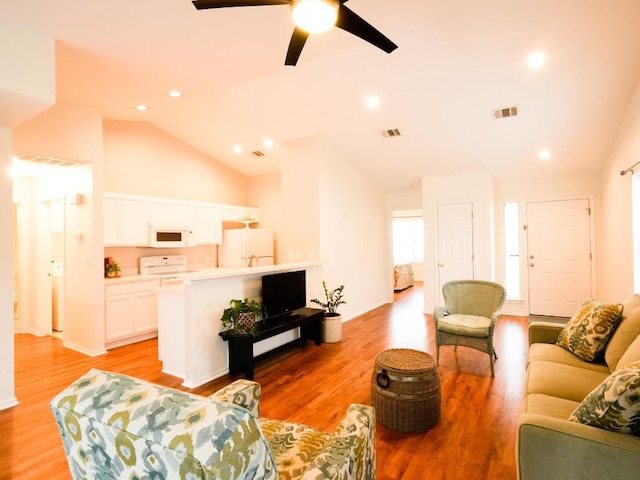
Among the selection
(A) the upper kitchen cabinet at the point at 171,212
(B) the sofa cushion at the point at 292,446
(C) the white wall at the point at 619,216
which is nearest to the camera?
(B) the sofa cushion at the point at 292,446

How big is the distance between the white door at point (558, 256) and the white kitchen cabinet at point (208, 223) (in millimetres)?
5678

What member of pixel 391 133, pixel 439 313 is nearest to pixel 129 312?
pixel 439 313

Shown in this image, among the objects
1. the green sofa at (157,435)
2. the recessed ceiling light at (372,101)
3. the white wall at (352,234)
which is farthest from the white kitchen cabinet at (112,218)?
the green sofa at (157,435)

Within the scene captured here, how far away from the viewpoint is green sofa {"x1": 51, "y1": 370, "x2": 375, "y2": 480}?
801 mm

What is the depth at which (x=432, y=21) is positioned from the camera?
3.02 metres

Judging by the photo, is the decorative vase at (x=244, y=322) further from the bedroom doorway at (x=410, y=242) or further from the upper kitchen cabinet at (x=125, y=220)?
the bedroom doorway at (x=410, y=242)

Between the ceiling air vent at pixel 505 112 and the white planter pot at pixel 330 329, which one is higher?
the ceiling air vent at pixel 505 112

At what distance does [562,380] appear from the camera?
219cm

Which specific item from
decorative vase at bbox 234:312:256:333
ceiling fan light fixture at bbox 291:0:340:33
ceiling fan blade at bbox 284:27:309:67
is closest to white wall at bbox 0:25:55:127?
ceiling fan blade at bbox 284:27:309:67

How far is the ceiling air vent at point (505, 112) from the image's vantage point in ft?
13.8

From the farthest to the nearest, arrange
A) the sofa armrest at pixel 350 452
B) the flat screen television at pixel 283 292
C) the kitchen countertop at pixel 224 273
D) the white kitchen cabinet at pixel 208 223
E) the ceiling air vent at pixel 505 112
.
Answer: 1. the white kitchen cabinet at pixel 208 223
2. the ceiling air vent at pixel 505 112
3. the flat screen television at pixel 283 292
4. the kitchen countertop at pixel 224 273
5. the sofa armrest at pixel 350 452

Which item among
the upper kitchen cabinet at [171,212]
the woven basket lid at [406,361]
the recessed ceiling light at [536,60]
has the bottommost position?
the woven basket lid at [406,361]

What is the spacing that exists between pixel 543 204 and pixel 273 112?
16.3 ft

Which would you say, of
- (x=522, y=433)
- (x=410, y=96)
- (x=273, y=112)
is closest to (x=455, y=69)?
(x=410, y=96)
